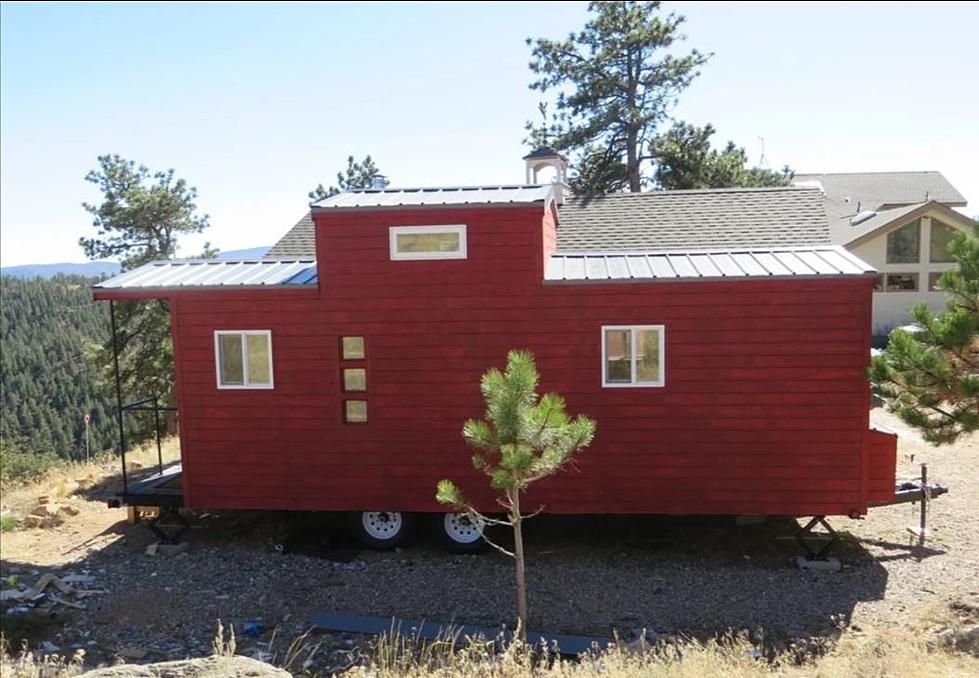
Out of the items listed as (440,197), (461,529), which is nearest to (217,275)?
(440,197)

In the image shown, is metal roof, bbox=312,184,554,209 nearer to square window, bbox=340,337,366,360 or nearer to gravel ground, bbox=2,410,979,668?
square window, bbox=340,337,366,360

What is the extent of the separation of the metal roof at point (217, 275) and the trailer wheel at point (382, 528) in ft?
10.2

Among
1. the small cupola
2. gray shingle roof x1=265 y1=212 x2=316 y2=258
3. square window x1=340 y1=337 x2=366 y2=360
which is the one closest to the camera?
square window x1=340 y1=337 x2=366 y2=360

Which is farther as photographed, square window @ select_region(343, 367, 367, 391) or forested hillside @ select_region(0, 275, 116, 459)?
forested hillside @ select_region(0, 275, 116, 459)

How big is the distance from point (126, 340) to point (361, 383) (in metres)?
9.96

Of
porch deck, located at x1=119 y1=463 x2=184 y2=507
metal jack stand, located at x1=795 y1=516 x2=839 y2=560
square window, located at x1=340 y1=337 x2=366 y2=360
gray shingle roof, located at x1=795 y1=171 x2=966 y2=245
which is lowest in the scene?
metal jack stand, located at x1=795 y1=516 x2=839 y2=560

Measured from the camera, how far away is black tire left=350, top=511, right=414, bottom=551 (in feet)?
31.2

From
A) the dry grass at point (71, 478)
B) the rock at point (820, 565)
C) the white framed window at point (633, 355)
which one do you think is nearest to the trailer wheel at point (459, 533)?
the white framed window at point (633, 355)

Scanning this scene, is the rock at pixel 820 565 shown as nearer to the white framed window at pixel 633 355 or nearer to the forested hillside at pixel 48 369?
the white framed window at pixel 633 355

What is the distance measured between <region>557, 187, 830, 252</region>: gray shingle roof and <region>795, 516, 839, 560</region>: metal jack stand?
425 centimetres

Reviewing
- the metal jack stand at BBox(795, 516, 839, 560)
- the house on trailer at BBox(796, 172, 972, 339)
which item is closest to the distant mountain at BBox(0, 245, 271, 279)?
the metal jack stand at BBox(795, 516, 839, 560)

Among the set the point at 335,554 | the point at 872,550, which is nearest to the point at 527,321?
the point at 335,554

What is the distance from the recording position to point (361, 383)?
930 cm

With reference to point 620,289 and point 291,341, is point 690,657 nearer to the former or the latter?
point 620,289
